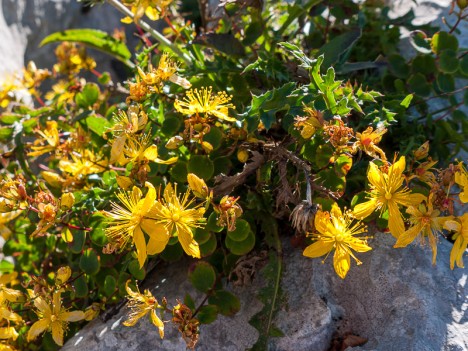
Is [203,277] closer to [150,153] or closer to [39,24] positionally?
[150,153]

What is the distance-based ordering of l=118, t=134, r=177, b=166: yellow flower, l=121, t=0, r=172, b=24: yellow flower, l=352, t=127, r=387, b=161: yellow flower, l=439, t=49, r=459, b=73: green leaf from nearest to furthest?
l=352, t=127, r=387, b=161: yellow flower < l=118, t=134, r=177, b=166: yellow flower < l=121, t=0, r=172, b=24: yellow flower < l=439, t=49, r=459, b=73: green leaf

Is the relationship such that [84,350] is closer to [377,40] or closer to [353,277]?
[353,277]

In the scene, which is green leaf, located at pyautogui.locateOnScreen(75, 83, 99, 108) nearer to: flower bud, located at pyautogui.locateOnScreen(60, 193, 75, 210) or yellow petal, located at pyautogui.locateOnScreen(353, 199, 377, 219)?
flower bud, located at pyautogui.locateOnScreen(60, 193, 75, 210)

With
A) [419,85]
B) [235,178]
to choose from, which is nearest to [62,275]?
[235,178]

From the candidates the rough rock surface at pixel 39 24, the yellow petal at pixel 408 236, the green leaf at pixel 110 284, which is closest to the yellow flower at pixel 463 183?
the yellow petal at pixel 408 236

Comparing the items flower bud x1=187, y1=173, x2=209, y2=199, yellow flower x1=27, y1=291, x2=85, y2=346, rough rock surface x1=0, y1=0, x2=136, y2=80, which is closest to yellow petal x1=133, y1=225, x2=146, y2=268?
flower bud x1=187, y1=173, x2=209, y2=199
